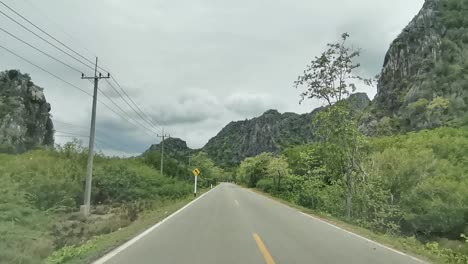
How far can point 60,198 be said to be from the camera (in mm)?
23000

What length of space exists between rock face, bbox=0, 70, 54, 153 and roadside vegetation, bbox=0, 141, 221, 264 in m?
36.9

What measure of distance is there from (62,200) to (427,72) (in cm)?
8627

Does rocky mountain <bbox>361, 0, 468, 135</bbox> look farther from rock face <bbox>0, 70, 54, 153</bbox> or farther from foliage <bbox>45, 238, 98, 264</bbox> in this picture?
foliage <bbox>45, 238, 98, 264</bbox>

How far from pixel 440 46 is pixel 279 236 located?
9434 centimetres

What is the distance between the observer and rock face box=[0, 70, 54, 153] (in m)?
67.8

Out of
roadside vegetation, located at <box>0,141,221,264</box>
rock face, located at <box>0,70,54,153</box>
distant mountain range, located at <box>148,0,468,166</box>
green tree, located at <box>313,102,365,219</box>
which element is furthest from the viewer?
distant mountain range, located at <box>148,0,468,166</box>

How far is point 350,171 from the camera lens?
23359 mm

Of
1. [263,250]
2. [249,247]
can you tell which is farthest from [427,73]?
[263,250]

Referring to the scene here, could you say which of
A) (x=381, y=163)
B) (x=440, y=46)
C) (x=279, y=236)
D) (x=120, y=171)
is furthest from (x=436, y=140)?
(x=440, y=46)

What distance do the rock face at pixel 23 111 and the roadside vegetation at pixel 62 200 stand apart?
121ft

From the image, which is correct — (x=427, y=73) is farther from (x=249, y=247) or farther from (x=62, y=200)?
(x=249, y=247)

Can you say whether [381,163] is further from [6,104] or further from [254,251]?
[6,104]

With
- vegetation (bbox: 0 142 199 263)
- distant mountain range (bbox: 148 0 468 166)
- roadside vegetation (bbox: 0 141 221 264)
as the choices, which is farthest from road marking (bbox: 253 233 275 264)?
distant mountain range (bbox: 148 0 468 166)

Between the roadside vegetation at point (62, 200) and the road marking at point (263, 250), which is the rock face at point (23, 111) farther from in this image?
the road marking at point (263, 250)
